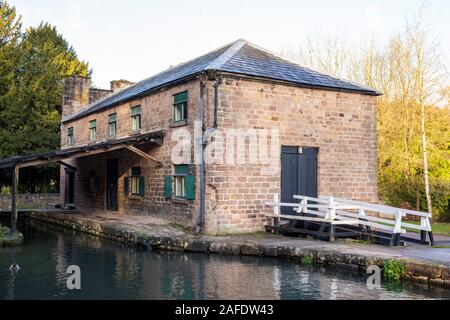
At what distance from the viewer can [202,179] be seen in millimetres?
13359

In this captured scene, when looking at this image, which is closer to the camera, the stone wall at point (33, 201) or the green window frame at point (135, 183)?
the green window frame at point (135, 183)

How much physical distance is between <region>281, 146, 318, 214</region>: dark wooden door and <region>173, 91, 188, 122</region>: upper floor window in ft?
10.5

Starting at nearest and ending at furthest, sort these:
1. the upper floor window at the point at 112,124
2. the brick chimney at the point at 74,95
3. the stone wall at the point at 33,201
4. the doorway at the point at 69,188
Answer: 1. the upper floor window at the point at 112,124
2. the doorway at the point at 69,188
3. the brick chimney at the point at 74,95
4. the stone wall at the point at 33,201

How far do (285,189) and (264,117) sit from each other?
225 centimetres

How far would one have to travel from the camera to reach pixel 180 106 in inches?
587

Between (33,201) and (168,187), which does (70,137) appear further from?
(168,187)

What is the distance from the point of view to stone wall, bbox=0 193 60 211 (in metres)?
26.6

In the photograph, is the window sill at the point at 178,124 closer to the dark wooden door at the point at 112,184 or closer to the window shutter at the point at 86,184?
the dark wooden door at the point at 112,184

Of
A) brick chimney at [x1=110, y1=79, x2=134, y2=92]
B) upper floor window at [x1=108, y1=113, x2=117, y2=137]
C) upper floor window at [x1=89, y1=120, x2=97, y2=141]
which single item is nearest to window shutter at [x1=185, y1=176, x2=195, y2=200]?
upper floor window at [x1=108, y1=113, x2=117, y2=137]

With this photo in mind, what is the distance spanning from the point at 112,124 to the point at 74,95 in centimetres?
790

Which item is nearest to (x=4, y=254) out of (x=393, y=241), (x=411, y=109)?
(x=393, y=241)

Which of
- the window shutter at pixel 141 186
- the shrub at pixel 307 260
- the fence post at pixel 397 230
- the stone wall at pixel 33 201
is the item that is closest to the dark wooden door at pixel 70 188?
the stone wall at pixel 33 201

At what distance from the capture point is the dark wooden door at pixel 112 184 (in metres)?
19.3

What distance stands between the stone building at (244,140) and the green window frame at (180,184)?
31 millimetres
